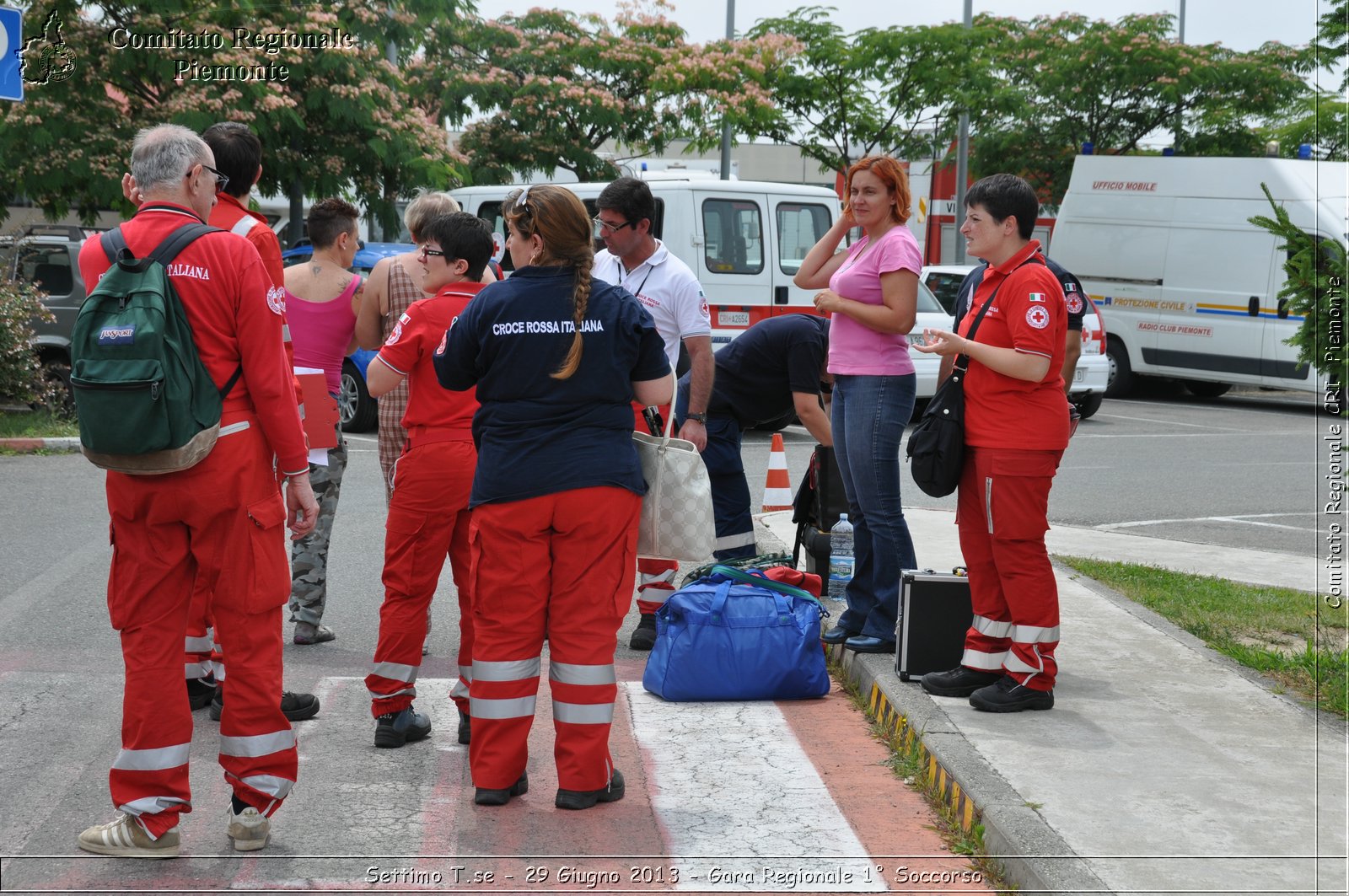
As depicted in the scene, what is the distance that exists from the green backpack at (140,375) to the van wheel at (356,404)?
33.4ft

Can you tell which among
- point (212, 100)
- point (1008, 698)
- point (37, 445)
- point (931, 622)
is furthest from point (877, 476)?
point (212, 100)

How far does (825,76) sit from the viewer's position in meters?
25.4

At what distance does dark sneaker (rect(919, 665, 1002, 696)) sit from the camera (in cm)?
544

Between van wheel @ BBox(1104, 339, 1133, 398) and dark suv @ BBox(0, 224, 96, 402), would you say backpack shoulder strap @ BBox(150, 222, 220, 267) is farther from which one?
van wheel @ BBox(1104, 339, 1133, 398)

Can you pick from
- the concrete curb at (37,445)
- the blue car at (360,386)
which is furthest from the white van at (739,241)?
the concrete curb at (37,445)

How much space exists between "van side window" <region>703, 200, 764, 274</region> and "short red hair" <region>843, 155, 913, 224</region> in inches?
336

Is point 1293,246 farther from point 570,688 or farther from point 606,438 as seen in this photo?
point 570,688

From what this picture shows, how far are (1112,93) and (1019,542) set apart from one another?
24.0 metres

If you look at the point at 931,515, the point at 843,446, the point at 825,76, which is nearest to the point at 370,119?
the point at 825,76

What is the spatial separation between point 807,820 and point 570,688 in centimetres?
84

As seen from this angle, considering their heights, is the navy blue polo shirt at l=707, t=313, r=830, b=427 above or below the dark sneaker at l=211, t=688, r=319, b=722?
above

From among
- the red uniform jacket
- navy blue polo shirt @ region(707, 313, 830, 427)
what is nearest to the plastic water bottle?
navy blue polo shirt @ region(707, 313, 830, 427)

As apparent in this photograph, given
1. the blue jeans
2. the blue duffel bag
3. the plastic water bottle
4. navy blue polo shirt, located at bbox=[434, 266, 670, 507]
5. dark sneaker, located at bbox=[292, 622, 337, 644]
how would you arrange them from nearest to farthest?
navy blue polo shirt, located at bbox=[434, 266, 670, 507], the blue duffel bag, the blue jeans, dark sneaker, located at bbox=[292, 622, 337, 644], the plastic water bottle

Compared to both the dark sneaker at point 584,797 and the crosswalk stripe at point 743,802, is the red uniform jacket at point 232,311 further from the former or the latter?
the crosswalk stripe at point 743,802
